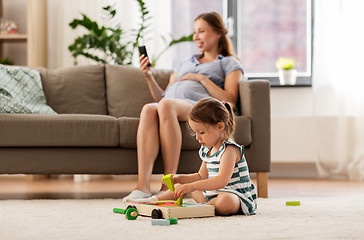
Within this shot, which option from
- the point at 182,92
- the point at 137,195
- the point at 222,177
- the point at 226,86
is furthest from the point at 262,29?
the point at 222,177

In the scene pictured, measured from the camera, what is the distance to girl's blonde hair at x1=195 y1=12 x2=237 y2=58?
3.24m

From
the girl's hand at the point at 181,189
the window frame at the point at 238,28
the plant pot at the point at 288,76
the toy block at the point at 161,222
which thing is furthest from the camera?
the window frame at the point at 238,28

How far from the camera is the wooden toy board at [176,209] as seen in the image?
2002 mm

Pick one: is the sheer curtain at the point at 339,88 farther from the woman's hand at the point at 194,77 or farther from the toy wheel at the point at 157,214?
the toy wheel at the point at 157,214

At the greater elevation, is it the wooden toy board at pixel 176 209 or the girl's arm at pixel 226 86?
the girl's arm at pixel 226 86

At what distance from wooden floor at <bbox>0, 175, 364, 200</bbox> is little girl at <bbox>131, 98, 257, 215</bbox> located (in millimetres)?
908

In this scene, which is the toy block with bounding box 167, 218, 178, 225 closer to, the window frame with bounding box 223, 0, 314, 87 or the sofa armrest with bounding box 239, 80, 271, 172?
the sofa armrest with bounding box 239, 80, 271, 172

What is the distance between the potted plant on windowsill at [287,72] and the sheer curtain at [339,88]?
0.61ft

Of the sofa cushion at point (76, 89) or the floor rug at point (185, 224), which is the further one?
the sofa cushion at point (76, 89)

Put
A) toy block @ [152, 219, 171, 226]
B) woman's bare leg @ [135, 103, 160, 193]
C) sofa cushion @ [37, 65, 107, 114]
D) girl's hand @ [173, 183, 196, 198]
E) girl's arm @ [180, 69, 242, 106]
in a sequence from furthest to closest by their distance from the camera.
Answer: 1. sofa cushion @ [37, 65, 107, 114]
2. girl's arm @ [180, 69, 242, 106]
3. woman's bare leg @ [135, 103, 160, 193]
4. girl's hand @ [173, 183, 196, 198]
5. toy block @ [152, 219, 171, 226]

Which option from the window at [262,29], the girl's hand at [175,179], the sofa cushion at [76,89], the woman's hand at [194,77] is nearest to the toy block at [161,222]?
the girl's hand at [175,179]

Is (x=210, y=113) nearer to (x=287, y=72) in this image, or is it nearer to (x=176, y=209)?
(x=176, y=209)

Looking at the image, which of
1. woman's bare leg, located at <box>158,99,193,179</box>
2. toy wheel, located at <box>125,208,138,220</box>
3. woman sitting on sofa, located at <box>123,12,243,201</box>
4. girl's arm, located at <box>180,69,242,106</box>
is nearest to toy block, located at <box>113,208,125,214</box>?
toy wheel, located at <box>125,208,138,220</box>

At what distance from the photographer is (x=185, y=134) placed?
288cm
